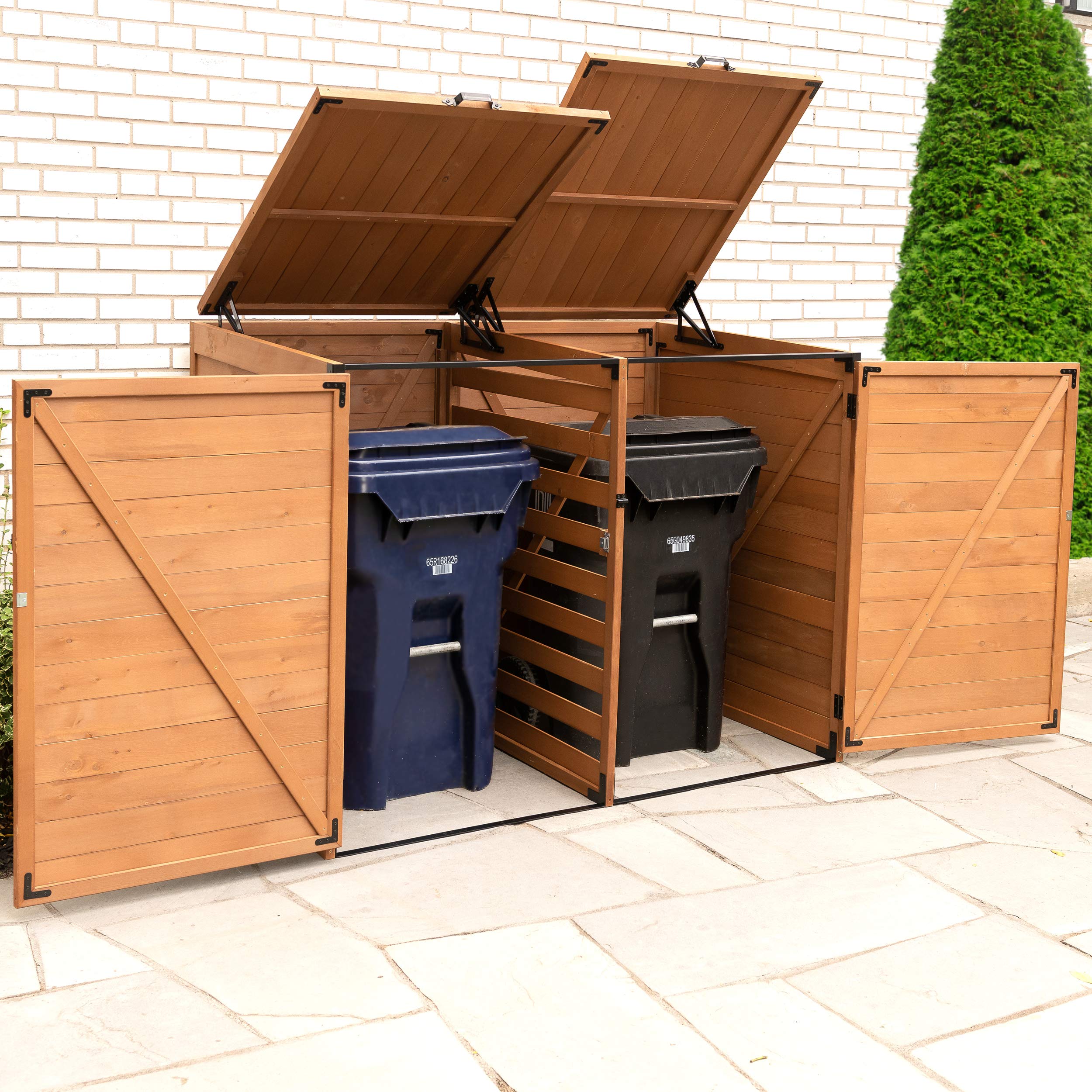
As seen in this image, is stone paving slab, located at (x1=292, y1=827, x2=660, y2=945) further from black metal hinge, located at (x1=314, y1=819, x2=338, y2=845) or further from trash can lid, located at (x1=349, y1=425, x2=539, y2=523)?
trash can lid, located at (x1=349, y1=425, x2=539, y2=523)

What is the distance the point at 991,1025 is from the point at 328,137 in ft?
9.80

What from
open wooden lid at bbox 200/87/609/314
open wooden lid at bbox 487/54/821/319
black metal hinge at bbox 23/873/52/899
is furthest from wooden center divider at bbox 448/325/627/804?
black metal hinge at bbox 23/873/52/899

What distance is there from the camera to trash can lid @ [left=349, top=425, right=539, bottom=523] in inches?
147

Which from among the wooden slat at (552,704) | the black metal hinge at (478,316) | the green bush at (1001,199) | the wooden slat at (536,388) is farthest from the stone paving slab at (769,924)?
the green bush at (1001,199)

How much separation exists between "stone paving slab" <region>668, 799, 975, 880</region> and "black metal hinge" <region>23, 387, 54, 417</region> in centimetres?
221

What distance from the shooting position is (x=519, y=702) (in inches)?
184

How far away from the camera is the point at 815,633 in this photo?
182 inches

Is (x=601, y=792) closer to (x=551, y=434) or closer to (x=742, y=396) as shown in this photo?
(x=551, y=434)

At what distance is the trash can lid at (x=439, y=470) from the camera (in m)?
3.75

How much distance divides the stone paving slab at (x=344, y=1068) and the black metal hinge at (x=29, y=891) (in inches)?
30.1

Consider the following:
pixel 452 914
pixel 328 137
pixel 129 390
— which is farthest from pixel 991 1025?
pixel 328 137

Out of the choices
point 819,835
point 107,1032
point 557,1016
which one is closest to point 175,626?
point 107,1032

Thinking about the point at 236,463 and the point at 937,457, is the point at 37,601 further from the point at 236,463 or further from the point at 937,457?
the point at 937,457

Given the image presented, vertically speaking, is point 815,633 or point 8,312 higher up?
point 8,312
